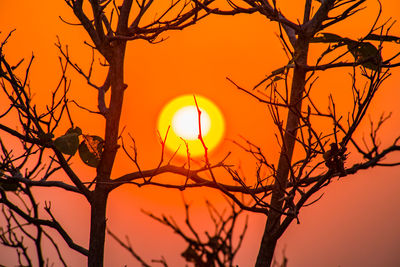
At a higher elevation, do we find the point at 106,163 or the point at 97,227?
the point at 106,163

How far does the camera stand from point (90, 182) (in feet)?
20.1

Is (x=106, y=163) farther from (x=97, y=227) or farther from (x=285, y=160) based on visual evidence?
(x=285, y=160)

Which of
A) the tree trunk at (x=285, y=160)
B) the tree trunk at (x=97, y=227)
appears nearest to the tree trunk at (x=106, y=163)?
the tree trunk at (x=97, y=227)

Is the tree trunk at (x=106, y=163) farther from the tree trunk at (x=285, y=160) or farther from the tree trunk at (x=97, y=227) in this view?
the tree trunk at (x=285, y=160)

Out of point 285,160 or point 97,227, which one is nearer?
point 285,160

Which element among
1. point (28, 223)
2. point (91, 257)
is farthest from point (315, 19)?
point (28, 223)

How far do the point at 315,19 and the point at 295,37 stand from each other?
1.55 ft

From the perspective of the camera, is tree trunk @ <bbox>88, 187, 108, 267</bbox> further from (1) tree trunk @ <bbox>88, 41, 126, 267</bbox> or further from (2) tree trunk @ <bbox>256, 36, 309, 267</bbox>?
(2) tree trunk @ <bbox>256, 36, 309, 267</bbox>

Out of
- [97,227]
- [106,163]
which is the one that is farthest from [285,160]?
[97,227]

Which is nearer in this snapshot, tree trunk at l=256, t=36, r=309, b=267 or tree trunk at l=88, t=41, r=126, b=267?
tree trunk at l=256, t=36, r=309, b=267

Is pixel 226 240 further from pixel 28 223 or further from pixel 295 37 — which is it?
pixel 28 223

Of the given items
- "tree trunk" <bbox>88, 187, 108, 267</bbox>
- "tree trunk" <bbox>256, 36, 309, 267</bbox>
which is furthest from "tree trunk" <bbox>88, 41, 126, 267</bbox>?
"tree trunk" <bbox>256, 36, 309, 267</bbox>

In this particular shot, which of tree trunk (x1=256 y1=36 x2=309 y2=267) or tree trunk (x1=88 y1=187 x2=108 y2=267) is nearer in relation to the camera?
tree trunk (x1=256 y1=36 x2=309 y2=267)

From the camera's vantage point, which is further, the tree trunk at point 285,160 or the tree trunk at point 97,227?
the tree trunk at point 97,227
